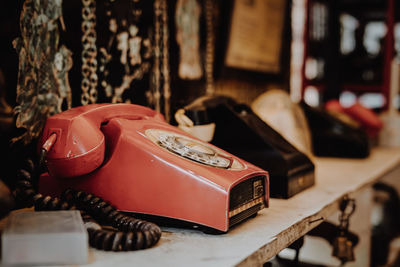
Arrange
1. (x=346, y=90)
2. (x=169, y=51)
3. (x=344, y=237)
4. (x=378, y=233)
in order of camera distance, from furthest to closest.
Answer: (x=346, y=90) < (x=378, y=233) < (x=169, y=51) < (x=344, y=237)

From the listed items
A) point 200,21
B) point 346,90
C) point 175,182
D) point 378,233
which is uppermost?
point 200,21

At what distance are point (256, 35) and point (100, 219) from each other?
5.59 feet

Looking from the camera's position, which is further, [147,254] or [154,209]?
[154,209]

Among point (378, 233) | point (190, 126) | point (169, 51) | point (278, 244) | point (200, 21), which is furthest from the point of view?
point (378, 233)

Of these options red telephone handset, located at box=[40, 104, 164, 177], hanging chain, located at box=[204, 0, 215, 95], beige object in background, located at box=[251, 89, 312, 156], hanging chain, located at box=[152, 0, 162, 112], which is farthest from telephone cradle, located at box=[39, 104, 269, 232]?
hanging chain, located at box=[204, 0, 215, 95]

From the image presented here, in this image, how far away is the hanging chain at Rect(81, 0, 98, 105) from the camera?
127 cm

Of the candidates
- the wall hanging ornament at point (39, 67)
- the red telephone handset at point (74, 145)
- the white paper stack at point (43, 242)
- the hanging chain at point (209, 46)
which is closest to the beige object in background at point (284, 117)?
the hanging chain at point (209, 46)

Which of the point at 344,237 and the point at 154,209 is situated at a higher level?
the point at 154,209

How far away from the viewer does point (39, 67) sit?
3.74ft

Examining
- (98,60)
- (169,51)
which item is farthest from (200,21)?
(98,60)

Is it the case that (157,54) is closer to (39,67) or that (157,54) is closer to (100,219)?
(39,67)

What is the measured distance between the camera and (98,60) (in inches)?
51.8

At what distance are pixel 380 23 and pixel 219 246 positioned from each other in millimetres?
3708

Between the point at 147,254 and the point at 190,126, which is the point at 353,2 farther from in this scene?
the point at 147,254
